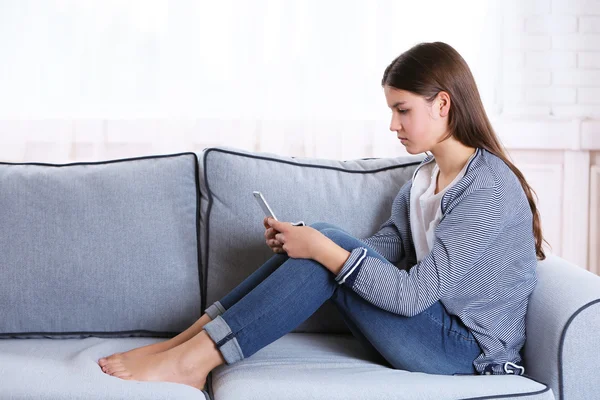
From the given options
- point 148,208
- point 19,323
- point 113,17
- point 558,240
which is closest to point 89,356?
point 19,323

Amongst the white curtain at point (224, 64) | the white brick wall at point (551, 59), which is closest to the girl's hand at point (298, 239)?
the white curtain at point (224, 64)

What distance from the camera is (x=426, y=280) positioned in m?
1.50

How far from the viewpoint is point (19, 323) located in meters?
1.76

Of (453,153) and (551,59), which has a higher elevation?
(551,59)

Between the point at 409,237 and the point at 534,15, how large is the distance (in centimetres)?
133

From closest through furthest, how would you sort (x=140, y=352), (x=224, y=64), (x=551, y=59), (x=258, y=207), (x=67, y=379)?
(x=67, y=379), (x=140, y=352), (x=258, y=207), (x=224, y=64), (x=551, y=59)

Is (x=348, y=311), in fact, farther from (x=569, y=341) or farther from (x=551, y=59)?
(x=551, y=59)

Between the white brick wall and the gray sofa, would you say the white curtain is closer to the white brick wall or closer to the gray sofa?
the white brick wall

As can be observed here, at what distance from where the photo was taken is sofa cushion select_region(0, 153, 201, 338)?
69.7 inches

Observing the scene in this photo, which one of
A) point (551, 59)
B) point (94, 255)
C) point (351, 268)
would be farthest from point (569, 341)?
point (551, 59)

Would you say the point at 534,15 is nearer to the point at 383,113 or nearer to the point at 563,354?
the point at 383,113

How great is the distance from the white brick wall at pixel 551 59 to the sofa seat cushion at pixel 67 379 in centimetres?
178

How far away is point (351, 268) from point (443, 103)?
43 cm

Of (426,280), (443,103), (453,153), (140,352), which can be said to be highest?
(443,103)
